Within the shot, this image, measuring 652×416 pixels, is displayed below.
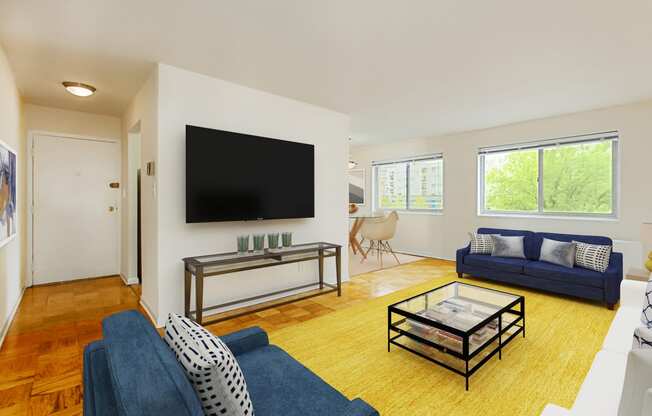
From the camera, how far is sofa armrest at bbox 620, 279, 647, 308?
7.51 ft

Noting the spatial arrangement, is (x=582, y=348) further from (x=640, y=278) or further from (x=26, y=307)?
(x=26, y=307)

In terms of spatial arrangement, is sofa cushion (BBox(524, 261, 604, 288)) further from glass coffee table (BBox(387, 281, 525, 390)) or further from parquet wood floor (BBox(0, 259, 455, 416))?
glass coffee table (BBox(387, 281, 525, 390))

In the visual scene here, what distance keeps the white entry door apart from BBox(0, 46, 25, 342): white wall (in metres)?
0.37

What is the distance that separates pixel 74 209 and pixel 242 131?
9.91ft

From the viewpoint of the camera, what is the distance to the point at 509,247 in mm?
4355

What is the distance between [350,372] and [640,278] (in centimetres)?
315

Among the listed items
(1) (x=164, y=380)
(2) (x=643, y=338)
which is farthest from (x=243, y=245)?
(2) (x=643, y=338)

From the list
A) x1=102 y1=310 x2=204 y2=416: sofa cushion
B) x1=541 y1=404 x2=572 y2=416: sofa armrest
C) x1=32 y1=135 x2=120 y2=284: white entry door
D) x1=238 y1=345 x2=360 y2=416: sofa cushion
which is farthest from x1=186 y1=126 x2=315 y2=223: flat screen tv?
x1=541 y1=404 x2=572 y2=416: sofa armrest

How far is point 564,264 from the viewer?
3.82m

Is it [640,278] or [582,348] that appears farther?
[640,278]

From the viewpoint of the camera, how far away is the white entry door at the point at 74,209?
169 inches

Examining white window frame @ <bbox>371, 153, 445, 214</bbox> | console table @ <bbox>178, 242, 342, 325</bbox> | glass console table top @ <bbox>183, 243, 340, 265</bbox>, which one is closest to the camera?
console table @ <bbox>178, 242, 342, 325</bbox>

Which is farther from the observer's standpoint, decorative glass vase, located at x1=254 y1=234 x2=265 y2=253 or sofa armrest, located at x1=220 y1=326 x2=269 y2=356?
decorative glass vase, located at x1=254 y1=234 x2=265 y2=253

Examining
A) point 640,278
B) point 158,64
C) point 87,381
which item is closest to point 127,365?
point 87,381
